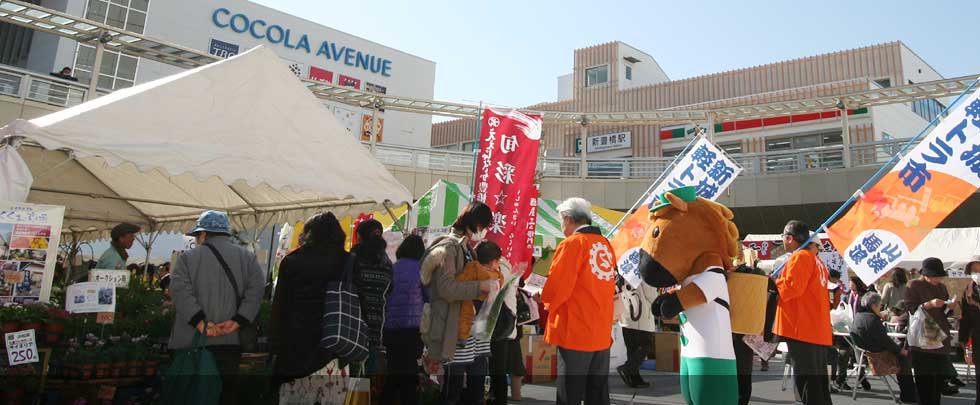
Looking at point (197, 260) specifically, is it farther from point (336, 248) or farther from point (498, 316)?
point (498, 316)

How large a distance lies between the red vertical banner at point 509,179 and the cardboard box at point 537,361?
112cm

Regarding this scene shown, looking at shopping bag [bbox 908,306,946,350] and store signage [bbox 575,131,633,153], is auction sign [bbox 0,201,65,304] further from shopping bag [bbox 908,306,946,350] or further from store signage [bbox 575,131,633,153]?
store signage [bbox 575,131,633,153]

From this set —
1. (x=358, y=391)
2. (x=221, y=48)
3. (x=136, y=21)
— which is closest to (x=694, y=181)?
(x=358, y=391)

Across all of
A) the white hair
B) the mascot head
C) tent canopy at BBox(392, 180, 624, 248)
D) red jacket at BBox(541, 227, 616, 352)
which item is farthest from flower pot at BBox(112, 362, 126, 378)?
tent canopy at BBox(392, 180, 624, 248)

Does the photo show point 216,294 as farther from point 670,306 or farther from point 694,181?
point 694,181

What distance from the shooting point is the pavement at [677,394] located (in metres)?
6.72

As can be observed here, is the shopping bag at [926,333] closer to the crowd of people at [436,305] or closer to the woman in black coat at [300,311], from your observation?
the crowd of people at [436,305]

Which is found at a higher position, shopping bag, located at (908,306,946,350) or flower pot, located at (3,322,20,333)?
shopping bag, located at (908,306,946,350)

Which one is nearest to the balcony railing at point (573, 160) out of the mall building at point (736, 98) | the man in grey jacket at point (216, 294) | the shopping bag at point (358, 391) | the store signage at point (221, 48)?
the mall building at point (736, 98)

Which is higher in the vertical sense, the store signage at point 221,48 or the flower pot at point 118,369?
the store signage at point 221,48

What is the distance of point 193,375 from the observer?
383 centimetres

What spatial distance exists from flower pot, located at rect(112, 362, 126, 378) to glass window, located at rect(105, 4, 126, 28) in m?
24.5

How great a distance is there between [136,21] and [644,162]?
21163 millimetres

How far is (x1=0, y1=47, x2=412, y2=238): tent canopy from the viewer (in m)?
4.32
